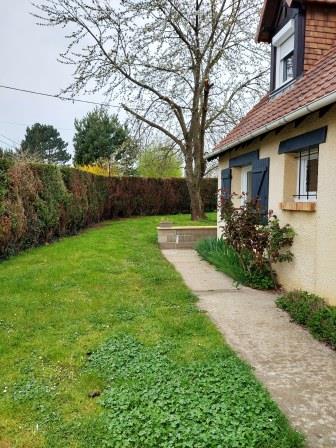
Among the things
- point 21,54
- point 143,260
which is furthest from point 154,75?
point 143,260

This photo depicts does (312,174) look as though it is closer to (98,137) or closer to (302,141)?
(302,141)

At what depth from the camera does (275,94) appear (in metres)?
8.16

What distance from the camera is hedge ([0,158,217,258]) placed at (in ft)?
29.7

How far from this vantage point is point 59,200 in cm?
1202

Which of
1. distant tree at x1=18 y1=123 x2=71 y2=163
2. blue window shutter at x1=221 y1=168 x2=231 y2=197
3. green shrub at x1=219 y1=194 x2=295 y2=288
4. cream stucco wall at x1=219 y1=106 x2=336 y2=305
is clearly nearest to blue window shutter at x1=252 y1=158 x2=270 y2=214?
cream stucco wall at x1=219 y1=106 x2=336 y2=305

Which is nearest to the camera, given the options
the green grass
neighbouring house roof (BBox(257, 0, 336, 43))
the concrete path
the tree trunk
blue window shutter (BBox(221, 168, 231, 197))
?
the green grass

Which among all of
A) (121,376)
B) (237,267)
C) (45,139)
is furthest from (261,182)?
(45,139)

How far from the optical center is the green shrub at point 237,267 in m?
6.80

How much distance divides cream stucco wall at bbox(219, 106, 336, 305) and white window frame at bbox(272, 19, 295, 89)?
1795mm

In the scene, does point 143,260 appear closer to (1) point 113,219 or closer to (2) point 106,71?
(2) point 106,71

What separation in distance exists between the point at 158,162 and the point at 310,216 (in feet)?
58.9

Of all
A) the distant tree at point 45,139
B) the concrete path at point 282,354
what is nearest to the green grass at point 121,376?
the concrete path at point 282,354

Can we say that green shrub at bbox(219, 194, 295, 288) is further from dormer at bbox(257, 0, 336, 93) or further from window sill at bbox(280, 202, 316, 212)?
dormer at bbox(257, 0, 336, 93)

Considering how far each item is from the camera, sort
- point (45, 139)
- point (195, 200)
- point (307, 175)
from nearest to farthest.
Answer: point (307, 175) < point (195, 200) < point (45, 139)
